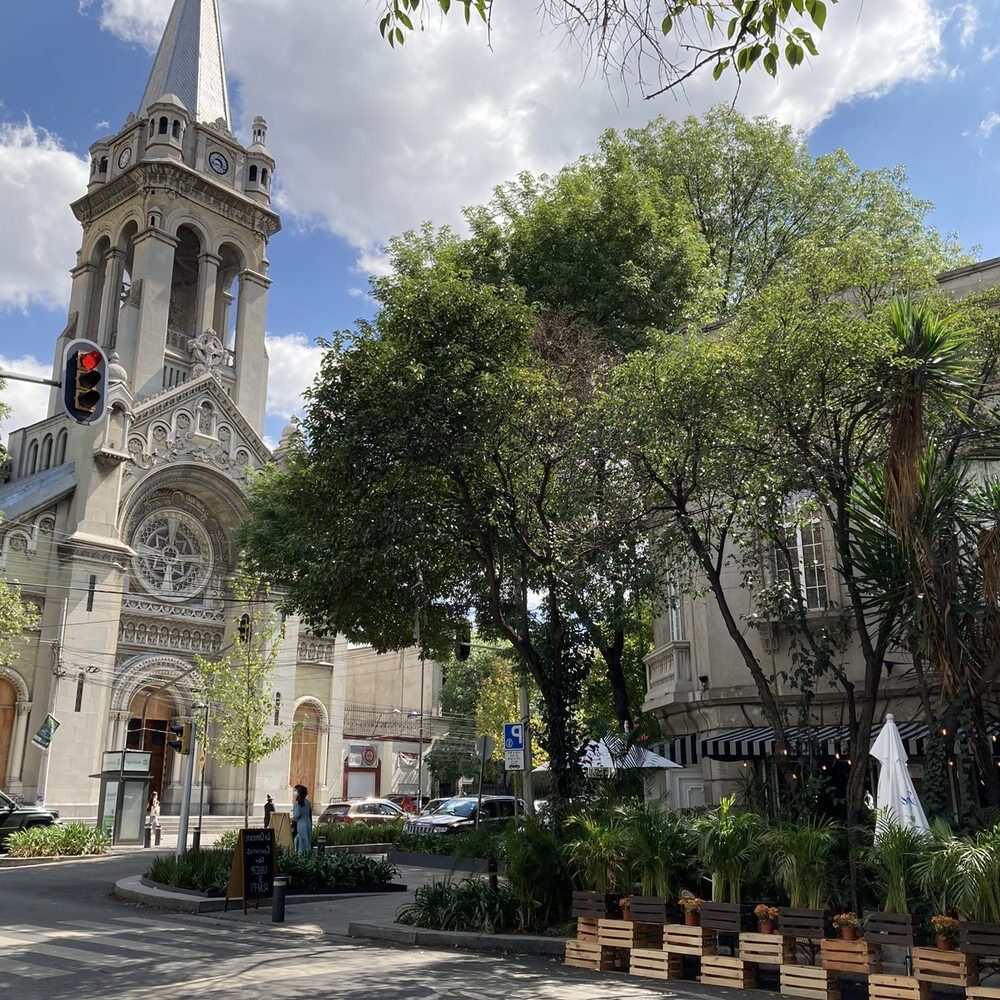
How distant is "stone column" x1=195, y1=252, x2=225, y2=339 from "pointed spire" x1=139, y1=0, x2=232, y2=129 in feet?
25.4

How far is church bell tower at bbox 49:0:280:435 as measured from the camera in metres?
43.0

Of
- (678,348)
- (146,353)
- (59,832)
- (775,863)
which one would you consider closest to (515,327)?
(678,348)

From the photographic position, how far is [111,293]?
148 feet

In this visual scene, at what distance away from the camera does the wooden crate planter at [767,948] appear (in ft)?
31.2

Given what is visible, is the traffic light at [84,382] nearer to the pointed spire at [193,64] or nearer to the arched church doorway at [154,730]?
the arched church doorway at [154,730]

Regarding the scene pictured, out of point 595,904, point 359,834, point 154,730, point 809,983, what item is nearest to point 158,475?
point 154,730

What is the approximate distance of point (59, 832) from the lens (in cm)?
2442

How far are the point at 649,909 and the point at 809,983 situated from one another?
1.87m

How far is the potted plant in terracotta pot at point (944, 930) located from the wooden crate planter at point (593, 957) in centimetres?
360

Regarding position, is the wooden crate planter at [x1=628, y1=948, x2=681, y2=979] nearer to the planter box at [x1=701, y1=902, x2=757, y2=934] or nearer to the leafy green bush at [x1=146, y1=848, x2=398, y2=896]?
the planter box at [x1=701, y1=902, x2=757, y2=934]

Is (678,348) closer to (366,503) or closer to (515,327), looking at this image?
(515,327)

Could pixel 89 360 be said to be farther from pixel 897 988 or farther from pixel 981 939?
pixel 981 939

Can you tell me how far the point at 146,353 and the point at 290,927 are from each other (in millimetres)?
33652

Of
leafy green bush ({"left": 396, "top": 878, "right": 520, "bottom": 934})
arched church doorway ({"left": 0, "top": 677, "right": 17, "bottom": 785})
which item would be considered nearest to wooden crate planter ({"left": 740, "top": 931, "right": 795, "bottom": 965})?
leafy green bush ({"left": 396, "top": 878, "right": 520, "bottom": 934})
